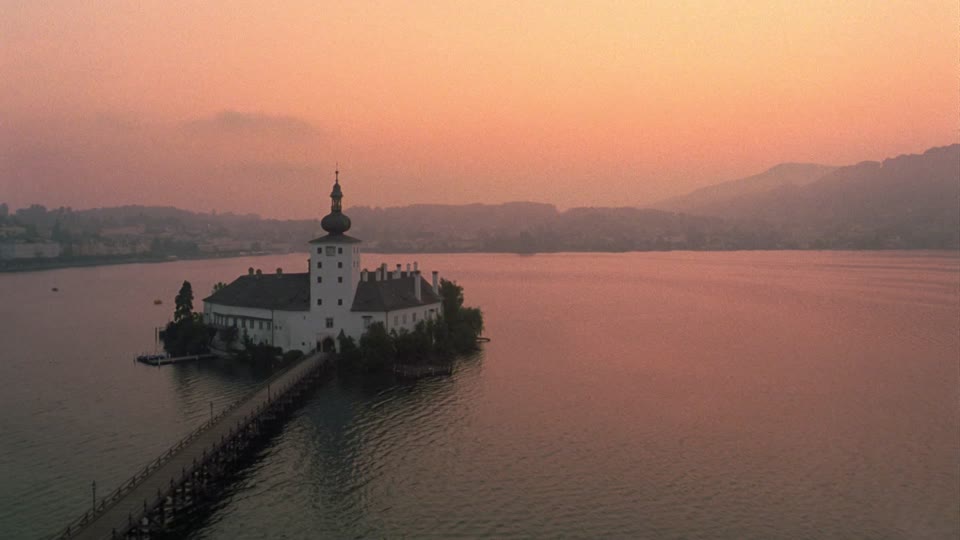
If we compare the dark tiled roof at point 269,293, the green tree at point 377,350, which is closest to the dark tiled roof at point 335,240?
the dark tiled roof at point 269,293

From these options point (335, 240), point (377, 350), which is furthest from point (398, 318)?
point (335, 240)

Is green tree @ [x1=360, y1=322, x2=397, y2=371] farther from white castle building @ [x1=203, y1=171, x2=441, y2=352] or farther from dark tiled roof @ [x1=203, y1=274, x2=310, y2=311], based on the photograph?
dark tiled roof @ [x1=203, y1=274, x2=310, y2=311]

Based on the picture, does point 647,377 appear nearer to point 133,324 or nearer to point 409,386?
point 409,386

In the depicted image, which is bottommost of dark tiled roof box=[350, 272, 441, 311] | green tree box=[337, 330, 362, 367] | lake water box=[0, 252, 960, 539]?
lake water box=[0, 252, 960, 539]

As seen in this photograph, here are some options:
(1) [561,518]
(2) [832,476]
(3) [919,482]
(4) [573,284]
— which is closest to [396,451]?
(1) [561,518]

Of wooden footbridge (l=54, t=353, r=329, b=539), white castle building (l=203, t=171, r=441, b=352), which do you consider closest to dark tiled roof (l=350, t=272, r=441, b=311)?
white castle building (l=203, t=171, r=441, b=352)
